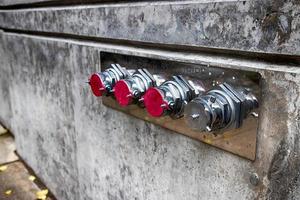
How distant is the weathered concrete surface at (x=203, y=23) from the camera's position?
47.4 inches

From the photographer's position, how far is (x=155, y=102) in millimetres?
1512

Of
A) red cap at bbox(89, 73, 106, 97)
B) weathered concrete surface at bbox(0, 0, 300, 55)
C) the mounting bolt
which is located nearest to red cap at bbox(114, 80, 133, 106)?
red cap at bbox(89, 73, 106, 97)

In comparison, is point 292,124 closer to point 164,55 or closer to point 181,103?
point 181,103

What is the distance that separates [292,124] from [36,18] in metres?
3.07

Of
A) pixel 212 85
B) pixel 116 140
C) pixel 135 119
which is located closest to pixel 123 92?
pixel 135 119

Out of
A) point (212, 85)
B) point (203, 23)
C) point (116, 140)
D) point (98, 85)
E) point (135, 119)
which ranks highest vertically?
point (203, 23)

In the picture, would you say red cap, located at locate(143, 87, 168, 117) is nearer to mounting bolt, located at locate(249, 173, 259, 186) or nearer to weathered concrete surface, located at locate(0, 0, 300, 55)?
weathered concrete surface, located at locate(0, 0, 300, 55)

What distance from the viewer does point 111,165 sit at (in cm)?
248

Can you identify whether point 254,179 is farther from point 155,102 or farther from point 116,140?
point 116,140

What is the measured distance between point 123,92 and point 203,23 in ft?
1.87

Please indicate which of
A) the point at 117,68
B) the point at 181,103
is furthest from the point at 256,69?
the point at 117,68

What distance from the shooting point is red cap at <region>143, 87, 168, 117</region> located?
4.84 ft

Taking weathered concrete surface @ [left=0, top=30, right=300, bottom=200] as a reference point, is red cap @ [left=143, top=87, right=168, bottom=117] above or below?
above

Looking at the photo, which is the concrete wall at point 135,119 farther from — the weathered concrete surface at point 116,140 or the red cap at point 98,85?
the red cap at point 98,85
